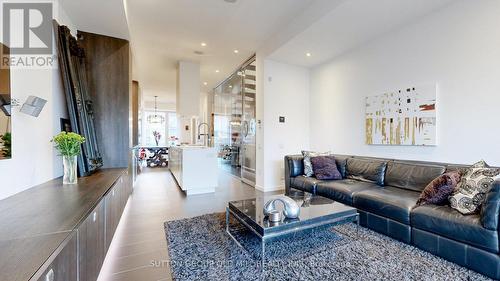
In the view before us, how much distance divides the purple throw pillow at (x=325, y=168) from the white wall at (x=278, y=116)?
125 cm

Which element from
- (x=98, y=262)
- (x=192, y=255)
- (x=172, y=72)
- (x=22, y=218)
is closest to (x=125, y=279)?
(x=98, y=262)

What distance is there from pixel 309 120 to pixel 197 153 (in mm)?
2782

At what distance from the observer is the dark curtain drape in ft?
8.83

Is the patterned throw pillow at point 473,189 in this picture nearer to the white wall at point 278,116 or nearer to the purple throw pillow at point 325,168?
the purple throw pillow at point 325,168

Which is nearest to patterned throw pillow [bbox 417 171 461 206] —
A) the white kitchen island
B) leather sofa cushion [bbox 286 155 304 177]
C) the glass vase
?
leather sofa cushion [bbox 286 155 304 177]

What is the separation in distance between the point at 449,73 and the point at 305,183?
247 cm

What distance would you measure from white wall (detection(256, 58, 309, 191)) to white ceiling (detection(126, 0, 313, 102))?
2.88 feet

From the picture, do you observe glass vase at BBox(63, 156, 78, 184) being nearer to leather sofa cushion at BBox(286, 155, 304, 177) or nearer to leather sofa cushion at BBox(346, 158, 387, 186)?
leather sofa cushion at BBox(286, 155, 304, 177)

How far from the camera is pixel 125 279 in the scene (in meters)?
1.88

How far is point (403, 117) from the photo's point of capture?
3.47m

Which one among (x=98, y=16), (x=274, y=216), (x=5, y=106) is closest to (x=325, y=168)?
(x=274, y=216)

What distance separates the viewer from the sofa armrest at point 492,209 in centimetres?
185

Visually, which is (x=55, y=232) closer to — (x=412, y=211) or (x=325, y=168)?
(x=412, y=211)

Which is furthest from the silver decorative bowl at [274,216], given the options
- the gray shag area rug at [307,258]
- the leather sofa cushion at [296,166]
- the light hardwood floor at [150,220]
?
the leather sofa cushion at [296,166]
